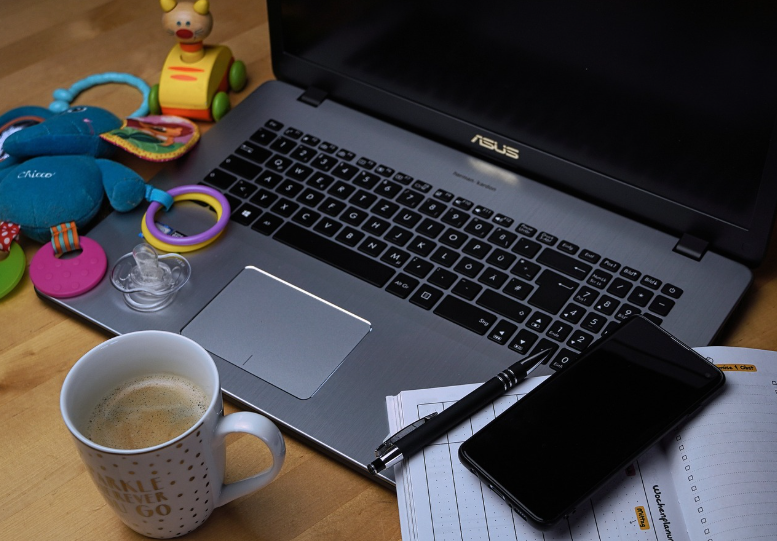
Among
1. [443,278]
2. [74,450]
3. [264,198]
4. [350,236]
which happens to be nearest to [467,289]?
[443,278]

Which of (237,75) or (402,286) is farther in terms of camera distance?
(237,75)

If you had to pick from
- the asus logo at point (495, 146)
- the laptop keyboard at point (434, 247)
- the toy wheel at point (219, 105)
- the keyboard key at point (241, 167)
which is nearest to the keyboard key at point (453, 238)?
the laptop keyboard at point (434, 247)

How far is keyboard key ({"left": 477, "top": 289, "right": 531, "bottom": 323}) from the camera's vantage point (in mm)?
727

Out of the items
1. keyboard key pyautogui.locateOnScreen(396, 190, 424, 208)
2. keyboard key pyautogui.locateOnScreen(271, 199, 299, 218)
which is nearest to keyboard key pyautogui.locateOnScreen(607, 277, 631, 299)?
keyboard key pyautogui.locateOnScreen(396, 190, 424, 208)

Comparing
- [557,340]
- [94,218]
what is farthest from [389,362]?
[94,218]

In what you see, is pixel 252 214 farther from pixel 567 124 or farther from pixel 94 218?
pixel 567 124

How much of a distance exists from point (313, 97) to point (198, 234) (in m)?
0.23

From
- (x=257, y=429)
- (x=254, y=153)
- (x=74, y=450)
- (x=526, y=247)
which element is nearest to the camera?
(x=257, y=429)

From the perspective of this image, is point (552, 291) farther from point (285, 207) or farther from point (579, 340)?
point (285, 207)

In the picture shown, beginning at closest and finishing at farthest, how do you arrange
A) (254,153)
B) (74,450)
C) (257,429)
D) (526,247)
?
(257,429)
(74,450)
(526,247)
(254,153)

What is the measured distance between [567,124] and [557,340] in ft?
0.69

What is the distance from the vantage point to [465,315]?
28.9 inches

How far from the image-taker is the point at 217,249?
80 centimetres

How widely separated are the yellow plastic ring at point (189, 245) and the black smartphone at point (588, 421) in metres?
0.34
